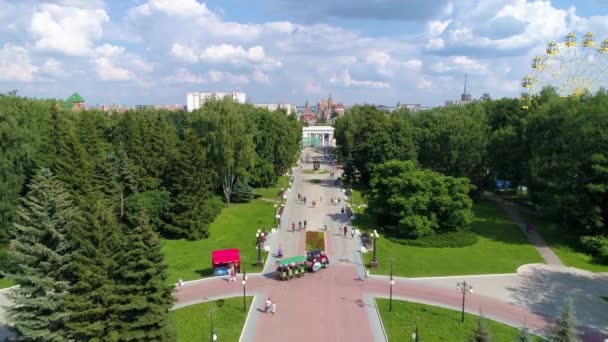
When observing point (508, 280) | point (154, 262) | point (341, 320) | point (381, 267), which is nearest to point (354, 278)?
point (381, 267)

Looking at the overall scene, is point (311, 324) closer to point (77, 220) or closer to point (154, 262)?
point (154, 262)

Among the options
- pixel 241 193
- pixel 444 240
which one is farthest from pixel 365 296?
pixel 241 193

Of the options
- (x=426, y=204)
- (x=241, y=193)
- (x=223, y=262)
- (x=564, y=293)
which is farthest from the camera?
(x=241, y=193)

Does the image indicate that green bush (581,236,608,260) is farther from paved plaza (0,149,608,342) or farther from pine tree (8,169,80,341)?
pine tree (8,169,80,341)

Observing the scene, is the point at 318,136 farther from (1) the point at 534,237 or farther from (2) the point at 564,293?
(2) the point at 564,293

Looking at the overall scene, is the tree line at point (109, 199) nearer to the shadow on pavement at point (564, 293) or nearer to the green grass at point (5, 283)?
the green grass at point (5, 283)

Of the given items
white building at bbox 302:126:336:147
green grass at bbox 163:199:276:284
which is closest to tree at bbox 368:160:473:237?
green grass at bbox 163:199:276:284
